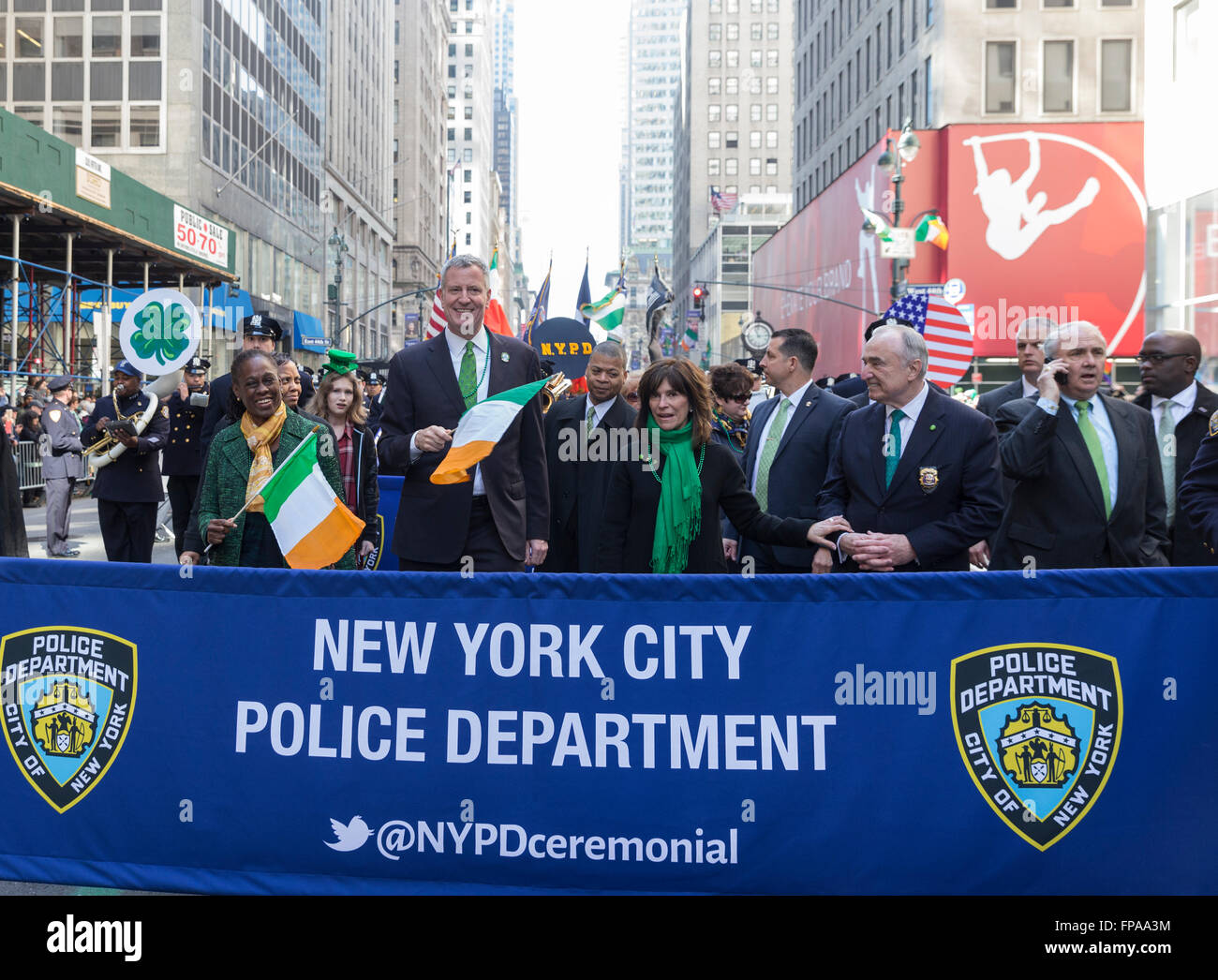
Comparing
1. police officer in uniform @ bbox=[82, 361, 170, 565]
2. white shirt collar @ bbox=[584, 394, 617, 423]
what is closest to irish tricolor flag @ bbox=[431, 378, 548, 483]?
white shirt collar @ bbox=[584, 394, 617, 423]

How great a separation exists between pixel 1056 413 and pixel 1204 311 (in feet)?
61.0

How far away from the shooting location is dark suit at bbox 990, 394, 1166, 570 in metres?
5.71

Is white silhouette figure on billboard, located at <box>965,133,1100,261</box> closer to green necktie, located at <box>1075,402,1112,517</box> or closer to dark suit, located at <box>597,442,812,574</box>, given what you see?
green necktie, located at <box>1075,402,1112,517</box>

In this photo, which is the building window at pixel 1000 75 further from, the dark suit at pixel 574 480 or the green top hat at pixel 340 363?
the dark suit at pixel 574 480

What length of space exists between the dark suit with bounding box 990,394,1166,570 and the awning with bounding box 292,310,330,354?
1839 inches

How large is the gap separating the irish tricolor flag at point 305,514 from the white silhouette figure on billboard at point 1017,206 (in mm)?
33830

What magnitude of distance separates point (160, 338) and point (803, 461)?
19.9ft

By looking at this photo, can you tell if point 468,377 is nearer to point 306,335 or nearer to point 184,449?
point 184,449

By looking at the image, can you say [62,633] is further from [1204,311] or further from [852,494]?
[1204,311]

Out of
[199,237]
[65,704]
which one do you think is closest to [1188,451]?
[65,704]

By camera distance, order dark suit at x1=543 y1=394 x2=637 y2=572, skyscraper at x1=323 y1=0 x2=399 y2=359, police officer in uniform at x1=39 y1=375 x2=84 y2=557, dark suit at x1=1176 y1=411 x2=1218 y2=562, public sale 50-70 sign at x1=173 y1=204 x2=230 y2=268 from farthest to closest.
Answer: skyscraper at x1=323 y1=0 x2=399 y2=359 → public sale 50-70 sign at x1=173 y1=204 x2=230 y2=268 → police officer in uniform at x1=39 y1=375 x2=84 y2=557 → dark suit at x1=543 y1=394 x2=637 y2=572 → dark suit at x1=1176 y1=411 x2=1218 y2=562

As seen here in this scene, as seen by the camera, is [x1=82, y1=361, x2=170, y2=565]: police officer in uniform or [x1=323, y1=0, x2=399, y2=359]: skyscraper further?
[x1=323, y1=0, x2=399, y2=359]: skyscraper

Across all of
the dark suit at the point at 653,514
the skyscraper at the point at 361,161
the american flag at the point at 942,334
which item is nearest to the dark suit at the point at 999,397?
the american flag at the point at 942,334
